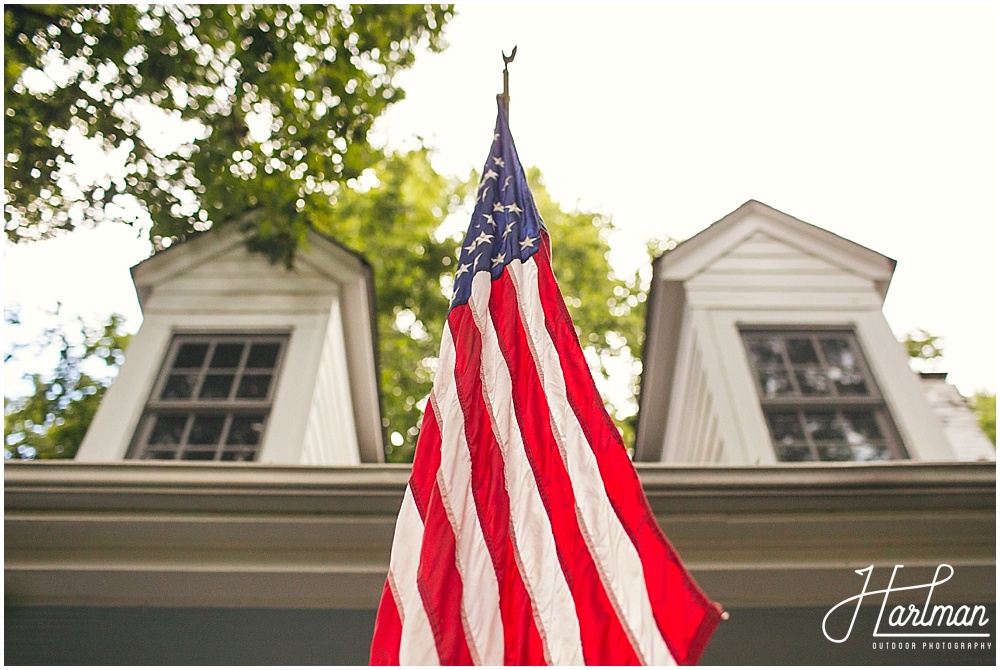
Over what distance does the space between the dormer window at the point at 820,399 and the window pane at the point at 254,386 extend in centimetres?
380

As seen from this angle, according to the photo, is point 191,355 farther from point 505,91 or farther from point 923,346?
point 923,346

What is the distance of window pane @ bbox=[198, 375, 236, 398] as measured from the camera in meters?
5.25

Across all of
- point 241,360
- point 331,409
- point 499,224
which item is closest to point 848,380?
point 499,224

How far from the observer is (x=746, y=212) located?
6.44m

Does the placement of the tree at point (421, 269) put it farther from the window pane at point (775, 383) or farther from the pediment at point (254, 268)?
the window pane at point (775, 383)

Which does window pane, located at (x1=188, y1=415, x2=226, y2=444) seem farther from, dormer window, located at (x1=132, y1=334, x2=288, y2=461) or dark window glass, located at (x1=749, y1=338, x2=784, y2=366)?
dark window glass, located at (x1=749, y1=338, x2=784, y2=366)

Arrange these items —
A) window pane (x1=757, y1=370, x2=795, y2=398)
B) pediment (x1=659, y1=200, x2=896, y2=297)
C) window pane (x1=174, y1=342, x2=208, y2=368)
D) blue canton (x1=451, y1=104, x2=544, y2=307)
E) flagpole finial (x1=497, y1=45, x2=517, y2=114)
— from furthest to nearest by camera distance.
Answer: pediment (x1=659, y1=200, x2=896, y2=297) → window pane (x1=174, y1=342, x2=208, y2=368) → window pane (x1=757, y1=370, x2=795, y2=398) → flagpole finial (x1=497, y1=45, x2=517, y2=114) → blue canton (x1=451, y1=104, x2=544, y2=307)

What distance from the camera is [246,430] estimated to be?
16.6ft

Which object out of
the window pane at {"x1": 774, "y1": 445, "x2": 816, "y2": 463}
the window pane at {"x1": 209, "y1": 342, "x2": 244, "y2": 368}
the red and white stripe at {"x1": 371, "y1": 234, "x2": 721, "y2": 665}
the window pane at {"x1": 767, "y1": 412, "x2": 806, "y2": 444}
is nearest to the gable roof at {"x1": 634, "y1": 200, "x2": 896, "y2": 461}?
the window pane at {"x1": 767, "y1": 412, "x2": 806, "y2": 444}

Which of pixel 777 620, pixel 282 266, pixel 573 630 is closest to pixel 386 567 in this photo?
pixel 573 630

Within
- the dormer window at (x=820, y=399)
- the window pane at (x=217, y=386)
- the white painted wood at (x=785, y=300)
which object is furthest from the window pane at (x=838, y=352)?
the window pane at (x=217, y=386)

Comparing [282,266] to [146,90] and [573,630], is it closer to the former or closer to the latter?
[146,90]

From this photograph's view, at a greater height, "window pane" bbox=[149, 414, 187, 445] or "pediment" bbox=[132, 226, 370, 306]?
"pediment" bbox=[132, 226, 370, 306]

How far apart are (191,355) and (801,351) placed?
197 inches
